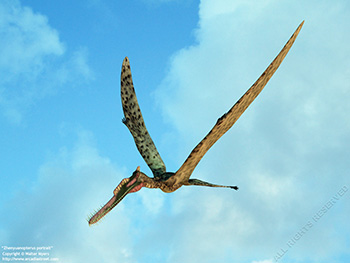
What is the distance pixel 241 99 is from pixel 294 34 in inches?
59.1

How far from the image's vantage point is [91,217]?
754 cm

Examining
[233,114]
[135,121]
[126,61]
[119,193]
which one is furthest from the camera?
[135,121]

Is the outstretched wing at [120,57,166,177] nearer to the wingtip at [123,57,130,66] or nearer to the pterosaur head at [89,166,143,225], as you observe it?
the wingtip at [123,57,130,66]

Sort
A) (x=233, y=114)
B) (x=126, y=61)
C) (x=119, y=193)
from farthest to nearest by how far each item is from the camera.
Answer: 1. (x=126, y=61)
2. (x=119, y=193)
3. (x=233, y=114)

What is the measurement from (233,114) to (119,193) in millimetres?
2753

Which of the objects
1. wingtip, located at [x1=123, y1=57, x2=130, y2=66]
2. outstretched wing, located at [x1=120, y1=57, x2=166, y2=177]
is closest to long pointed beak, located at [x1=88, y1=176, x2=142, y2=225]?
outstretched wing, located at [x1=120, y1=57, x2=166, y2=177]

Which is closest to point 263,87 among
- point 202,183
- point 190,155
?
point 190,155

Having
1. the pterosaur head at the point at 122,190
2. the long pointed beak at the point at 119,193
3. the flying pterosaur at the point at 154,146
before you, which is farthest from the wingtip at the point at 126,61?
the long pointed beak at the point at 119,193

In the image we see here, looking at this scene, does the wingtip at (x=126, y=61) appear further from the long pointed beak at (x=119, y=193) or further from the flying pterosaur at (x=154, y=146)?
the long pointed beak at (x=119, y=193)

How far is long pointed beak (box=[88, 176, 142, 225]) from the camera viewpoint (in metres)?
7.54

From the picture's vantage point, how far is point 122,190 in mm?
7844

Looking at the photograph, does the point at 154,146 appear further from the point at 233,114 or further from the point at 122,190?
the point at 233,114

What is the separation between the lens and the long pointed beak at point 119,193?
7545 mm

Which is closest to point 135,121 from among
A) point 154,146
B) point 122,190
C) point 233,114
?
point 154,146
